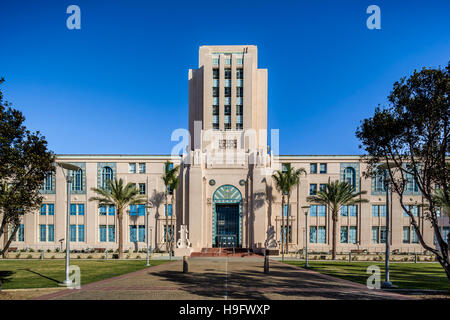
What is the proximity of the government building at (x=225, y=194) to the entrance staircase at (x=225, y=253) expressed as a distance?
4.54 ft

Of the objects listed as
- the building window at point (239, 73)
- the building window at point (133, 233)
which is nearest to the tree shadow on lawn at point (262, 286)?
the building window at point (133, 233)

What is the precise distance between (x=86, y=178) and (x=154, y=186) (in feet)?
35.5

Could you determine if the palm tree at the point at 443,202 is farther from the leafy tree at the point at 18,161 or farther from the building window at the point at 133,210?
→ the building window at the point at 133,210

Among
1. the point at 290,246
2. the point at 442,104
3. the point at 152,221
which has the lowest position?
the point at 290,246

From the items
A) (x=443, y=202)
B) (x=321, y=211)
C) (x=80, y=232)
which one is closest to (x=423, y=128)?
(x=443, y=202)

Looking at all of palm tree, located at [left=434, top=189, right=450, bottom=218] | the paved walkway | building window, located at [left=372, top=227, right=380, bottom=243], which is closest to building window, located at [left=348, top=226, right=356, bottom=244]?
building window, located at [left=372, top=227, right=380, bottom=243]

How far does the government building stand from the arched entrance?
5.8 inches

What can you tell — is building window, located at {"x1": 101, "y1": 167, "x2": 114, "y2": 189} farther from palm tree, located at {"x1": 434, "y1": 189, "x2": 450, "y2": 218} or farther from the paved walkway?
palm tree, located at {"x1": 434, "y1": 189, "x2": 450, "y2": 218}

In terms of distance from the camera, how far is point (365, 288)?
18.7 m
